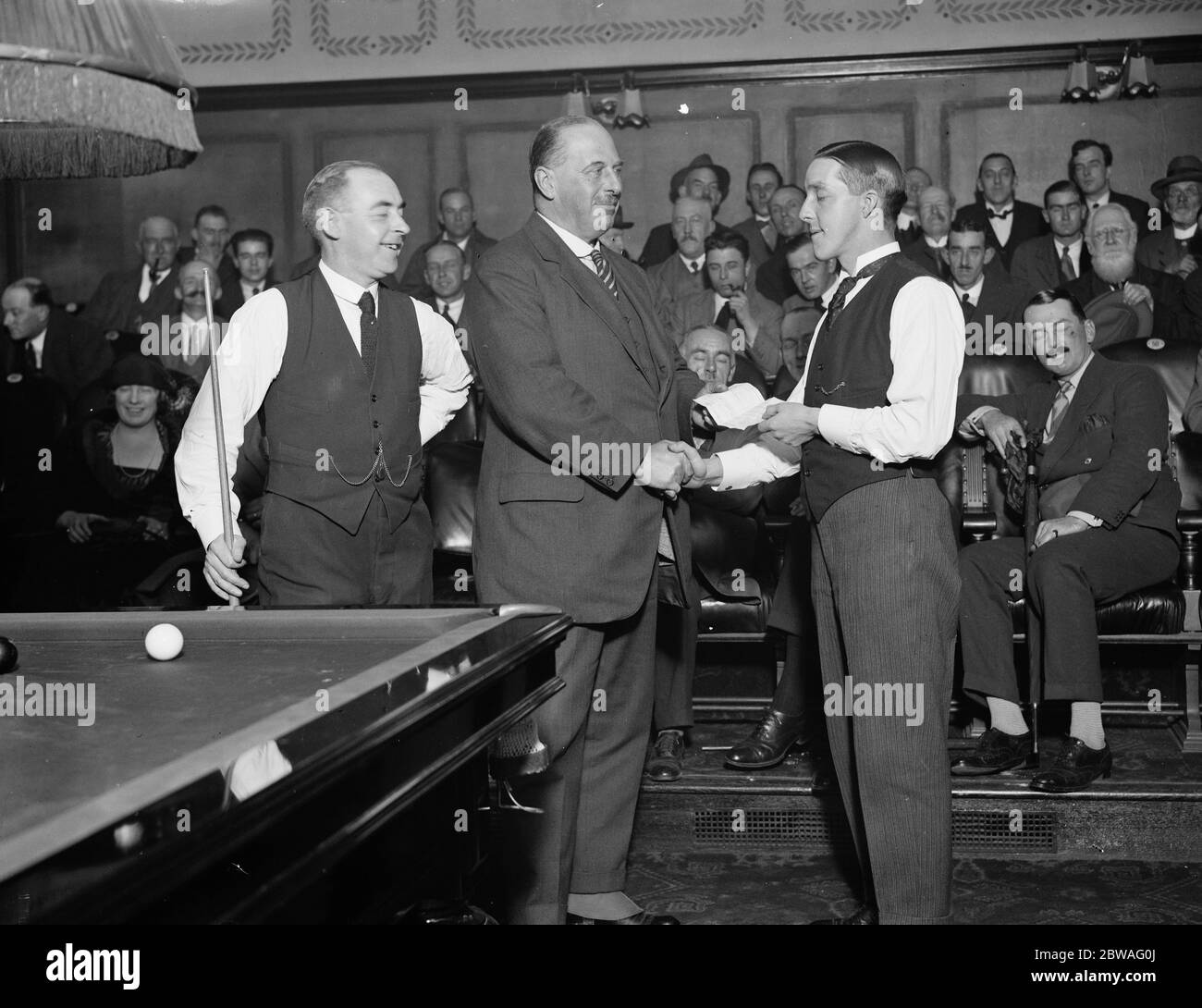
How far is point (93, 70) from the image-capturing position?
2297 mm

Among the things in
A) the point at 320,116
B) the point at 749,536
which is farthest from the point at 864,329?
the point at 320,116

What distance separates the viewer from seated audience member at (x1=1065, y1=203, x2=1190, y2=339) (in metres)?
6.17

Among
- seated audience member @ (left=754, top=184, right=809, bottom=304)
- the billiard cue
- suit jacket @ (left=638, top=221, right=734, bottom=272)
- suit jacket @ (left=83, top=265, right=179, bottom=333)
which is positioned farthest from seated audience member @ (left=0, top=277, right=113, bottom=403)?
the billiard cue

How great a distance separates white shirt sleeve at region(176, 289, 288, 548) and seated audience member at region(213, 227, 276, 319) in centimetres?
441

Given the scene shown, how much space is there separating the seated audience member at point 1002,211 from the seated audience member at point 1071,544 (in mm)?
2894

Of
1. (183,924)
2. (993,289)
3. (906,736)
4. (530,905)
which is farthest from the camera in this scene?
(993,289)

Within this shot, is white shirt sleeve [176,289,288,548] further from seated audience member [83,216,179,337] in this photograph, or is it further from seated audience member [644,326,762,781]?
seated audience member [83,216,179,337]

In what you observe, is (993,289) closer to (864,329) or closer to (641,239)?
(641,239)

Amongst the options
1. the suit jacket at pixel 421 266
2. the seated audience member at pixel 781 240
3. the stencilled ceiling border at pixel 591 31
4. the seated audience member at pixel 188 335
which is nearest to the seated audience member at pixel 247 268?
the seated audience member at pixel 188 335

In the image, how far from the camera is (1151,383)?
4113 millimetres

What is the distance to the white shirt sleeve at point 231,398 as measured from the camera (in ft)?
9.83

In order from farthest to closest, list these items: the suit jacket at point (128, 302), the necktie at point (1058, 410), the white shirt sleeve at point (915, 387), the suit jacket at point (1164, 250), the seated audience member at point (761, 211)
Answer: the suit jacket at point (128, 302)
the seated audience member at point (761, 211)
the suit jacket at point (1164, 250)
the necktie at point (1058, 410)
the white shirt sleeve at point (915, 387)

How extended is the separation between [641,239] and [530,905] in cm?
541

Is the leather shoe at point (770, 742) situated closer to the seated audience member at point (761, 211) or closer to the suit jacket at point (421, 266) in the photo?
the suit jacket at point (421, 266)
